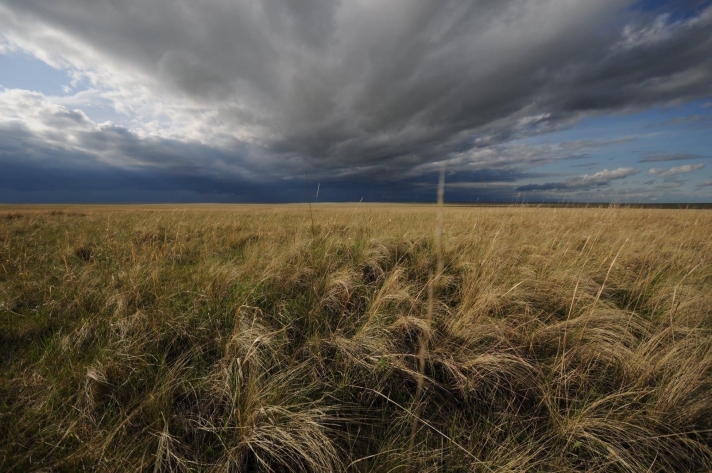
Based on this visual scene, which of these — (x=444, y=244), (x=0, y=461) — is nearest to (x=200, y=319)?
(x=0, y=461)

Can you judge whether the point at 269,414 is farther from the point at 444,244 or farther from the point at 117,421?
the point at 444,244

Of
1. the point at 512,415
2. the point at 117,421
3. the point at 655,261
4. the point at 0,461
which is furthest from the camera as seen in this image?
the point at 655,261

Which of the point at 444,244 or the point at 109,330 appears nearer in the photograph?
the point at 109,330

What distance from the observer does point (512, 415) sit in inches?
68.4

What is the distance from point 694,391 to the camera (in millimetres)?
1770

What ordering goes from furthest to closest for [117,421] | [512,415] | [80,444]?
[512,415], [117,421], [80,444]

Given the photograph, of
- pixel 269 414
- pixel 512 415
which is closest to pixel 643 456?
pixel 512 415

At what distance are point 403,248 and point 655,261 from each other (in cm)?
430

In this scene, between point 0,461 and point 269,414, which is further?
point 269,414

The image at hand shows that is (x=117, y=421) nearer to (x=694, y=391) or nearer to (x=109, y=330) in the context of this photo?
(x=109, y=330)

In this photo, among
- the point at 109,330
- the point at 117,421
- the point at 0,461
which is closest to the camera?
the point at 0,461

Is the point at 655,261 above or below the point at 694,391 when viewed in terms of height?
above

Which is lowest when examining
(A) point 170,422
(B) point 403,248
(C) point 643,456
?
(C) point 643,456

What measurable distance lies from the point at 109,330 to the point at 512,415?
3.31 m
